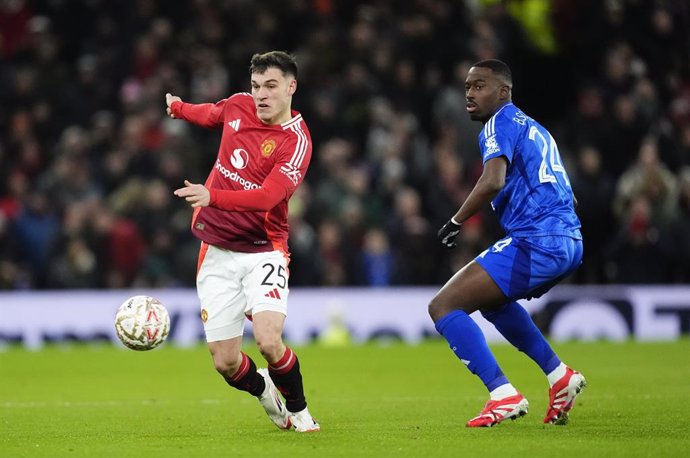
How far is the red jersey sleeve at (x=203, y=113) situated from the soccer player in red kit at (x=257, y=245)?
7.5 inches

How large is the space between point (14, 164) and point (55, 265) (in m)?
1.93

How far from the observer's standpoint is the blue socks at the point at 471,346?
822 centimetres

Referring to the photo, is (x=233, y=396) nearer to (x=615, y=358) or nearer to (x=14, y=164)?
(x=615, y=358)

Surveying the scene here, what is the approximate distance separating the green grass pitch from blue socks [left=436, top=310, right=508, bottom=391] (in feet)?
1.13

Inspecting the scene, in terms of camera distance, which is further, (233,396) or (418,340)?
(418,340)

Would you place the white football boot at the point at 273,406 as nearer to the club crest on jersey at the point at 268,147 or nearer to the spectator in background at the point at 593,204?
the club crest on jersey at the point at 268,147

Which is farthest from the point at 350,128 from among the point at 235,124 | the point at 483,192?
the point at 483,192

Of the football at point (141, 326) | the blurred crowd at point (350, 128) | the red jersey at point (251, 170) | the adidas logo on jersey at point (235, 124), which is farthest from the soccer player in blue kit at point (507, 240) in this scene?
the blurred crowd at point (350, 128)

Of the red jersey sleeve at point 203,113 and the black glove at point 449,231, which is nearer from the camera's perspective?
the black glove at point 449,231

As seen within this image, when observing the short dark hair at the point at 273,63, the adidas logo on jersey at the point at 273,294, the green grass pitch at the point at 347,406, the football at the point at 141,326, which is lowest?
the green grass pitch at the point at 347,406

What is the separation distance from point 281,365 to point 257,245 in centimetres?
84

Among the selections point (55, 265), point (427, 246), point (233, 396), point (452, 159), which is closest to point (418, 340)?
point (427, 246)

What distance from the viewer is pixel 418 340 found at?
56.3 ft

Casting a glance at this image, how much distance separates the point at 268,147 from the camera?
27.9ft
